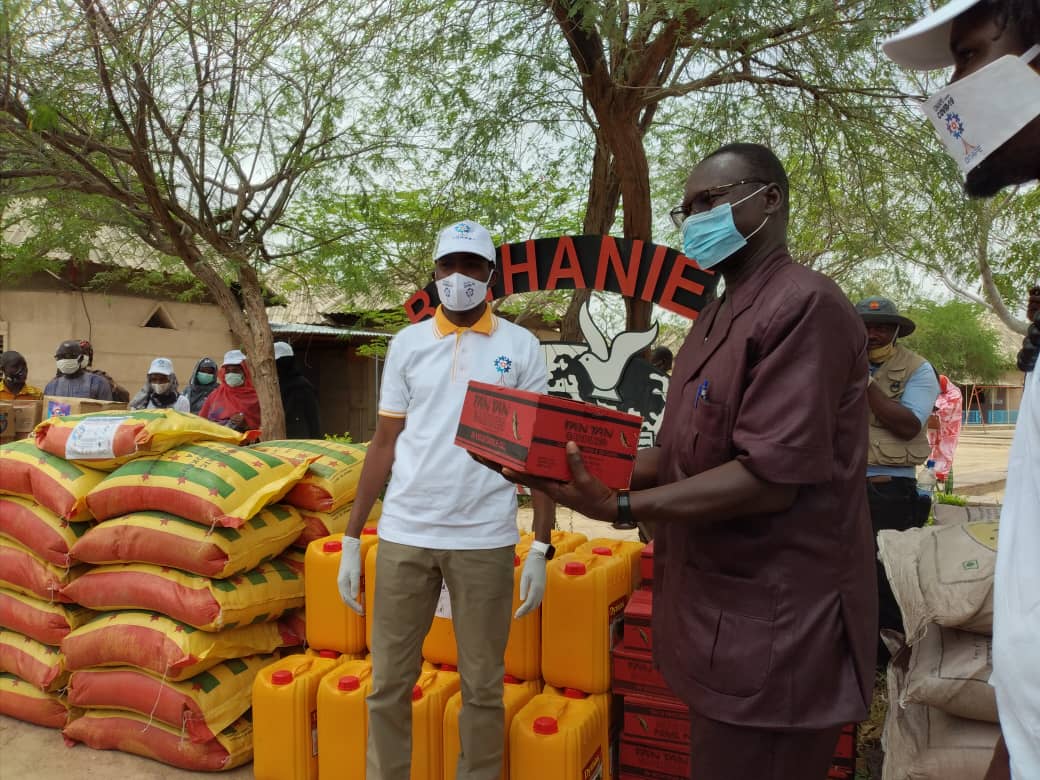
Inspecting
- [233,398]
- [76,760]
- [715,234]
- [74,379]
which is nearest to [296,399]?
[233,398]

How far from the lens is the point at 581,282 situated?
484 centimetres

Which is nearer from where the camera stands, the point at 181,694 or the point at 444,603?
the point at 444,603

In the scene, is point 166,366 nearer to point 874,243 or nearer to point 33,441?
point 33,441

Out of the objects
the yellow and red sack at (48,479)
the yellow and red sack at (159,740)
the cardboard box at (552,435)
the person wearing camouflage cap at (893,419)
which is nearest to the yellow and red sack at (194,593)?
the yellow and red sack at (48,479)

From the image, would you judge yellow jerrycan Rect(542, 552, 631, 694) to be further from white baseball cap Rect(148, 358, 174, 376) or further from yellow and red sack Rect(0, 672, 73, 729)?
white baseball cap Rect(148, 358, 174, 376)

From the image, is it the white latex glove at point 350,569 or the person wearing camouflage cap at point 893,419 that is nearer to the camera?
the white latex glove at point 350,569

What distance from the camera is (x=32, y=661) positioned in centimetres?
345

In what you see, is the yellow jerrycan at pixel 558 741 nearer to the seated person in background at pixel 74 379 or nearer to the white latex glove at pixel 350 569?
the white latex glove at pixel 350 569

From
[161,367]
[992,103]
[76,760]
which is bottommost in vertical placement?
[76,760]

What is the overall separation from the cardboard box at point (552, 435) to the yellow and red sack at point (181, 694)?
219cm

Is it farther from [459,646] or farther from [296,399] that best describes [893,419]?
[296,399]

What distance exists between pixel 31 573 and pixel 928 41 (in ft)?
12.9

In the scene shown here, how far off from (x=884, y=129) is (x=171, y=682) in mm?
5841

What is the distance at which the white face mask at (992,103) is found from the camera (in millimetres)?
959
